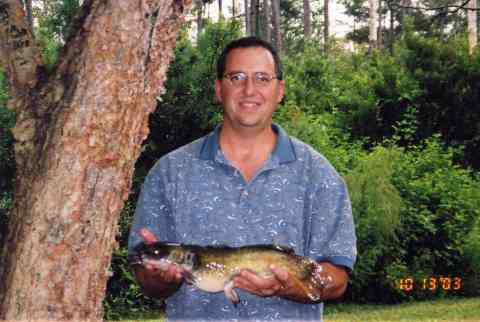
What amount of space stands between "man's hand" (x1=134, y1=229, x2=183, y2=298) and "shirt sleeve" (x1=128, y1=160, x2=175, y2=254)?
0.37ft

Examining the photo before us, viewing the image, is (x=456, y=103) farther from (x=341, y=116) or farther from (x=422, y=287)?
(x=422, y=287)

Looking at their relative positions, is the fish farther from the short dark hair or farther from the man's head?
the short dark hair

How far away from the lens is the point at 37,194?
3.03 meters

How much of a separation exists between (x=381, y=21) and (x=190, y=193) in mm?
A: 43493

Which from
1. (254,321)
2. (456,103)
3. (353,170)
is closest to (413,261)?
(353,170)

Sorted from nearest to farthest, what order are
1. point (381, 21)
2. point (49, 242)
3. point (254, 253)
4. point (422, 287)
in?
point (254, 253) → point (49, 242) → point (422, 287) → point (381, 21)

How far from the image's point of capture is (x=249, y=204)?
3002 mm

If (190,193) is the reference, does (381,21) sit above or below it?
above

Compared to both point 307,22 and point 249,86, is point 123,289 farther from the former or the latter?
point 307,22

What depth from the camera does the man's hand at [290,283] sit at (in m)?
2.76

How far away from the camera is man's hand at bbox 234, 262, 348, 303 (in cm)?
276

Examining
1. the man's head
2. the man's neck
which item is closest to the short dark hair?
the man's head
